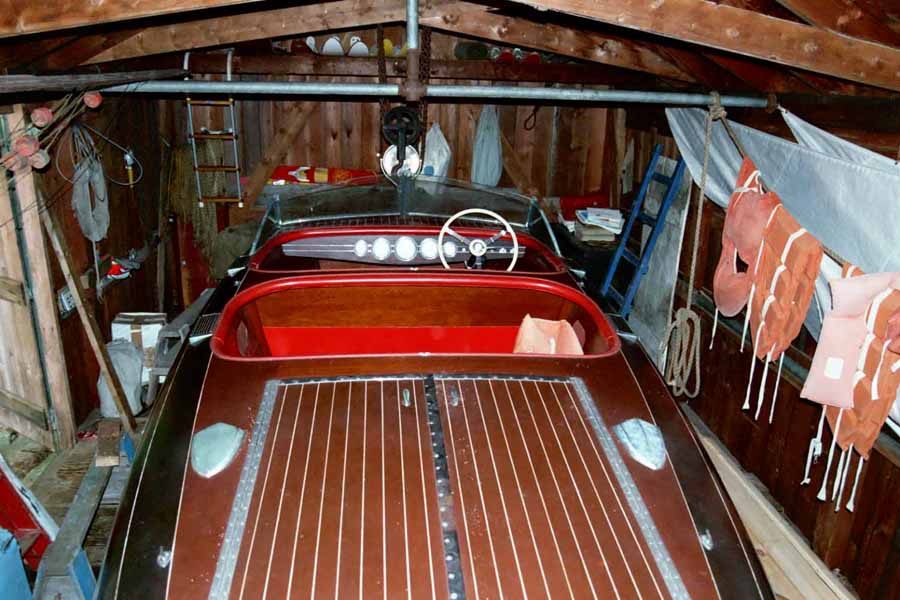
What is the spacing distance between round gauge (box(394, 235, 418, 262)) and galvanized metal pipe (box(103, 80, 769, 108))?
2.41 feet

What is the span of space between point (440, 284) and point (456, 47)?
4216mm

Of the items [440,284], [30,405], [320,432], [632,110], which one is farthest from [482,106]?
[320,432]

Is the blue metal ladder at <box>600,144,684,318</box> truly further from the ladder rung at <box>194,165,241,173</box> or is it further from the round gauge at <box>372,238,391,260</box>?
the ladder rung at <box>194,165,241,173</box>

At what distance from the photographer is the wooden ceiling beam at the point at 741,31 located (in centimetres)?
242

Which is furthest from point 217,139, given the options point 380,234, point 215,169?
point 380,234

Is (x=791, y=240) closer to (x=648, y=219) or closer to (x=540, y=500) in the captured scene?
(x=540, y=500)

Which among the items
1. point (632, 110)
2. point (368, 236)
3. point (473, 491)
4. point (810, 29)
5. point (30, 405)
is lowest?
point (30, 405)

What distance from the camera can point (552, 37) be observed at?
4.55 meters

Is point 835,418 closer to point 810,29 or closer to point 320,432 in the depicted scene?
point 810,29

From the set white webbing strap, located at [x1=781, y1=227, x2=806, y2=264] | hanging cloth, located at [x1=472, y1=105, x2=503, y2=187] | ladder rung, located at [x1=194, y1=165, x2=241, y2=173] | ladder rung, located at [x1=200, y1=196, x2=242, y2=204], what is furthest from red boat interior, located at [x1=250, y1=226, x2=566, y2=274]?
hanging cloth, located at [x1=472, y1=105, x2=503, y2=187]

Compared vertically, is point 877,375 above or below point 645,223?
above

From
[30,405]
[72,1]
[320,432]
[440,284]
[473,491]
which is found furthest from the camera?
[30,405]

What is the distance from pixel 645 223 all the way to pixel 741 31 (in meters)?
3.13

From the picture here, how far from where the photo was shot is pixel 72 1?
2393mm
